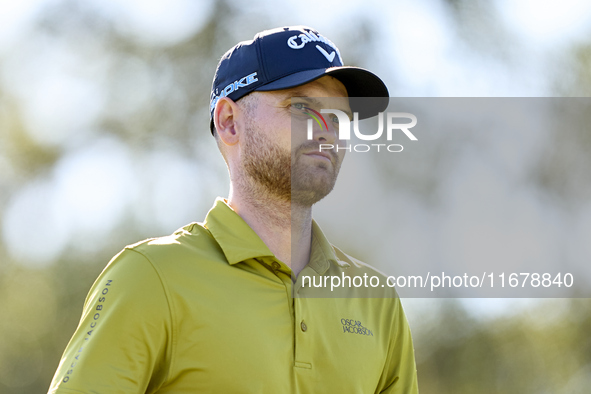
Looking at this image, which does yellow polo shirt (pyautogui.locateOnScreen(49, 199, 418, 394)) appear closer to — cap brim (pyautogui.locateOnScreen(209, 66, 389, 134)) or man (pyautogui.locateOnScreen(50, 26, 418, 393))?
man (pyautogui.locateOnScreen(50, 26, 418, 393))

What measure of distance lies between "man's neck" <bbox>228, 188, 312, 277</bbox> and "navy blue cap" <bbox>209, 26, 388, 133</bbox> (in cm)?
33

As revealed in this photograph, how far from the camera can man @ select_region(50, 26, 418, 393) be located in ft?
5.40

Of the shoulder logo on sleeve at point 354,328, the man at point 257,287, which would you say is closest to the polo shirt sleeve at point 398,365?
the man at point 257,287

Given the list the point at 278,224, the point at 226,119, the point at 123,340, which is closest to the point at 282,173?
the point at 278,224

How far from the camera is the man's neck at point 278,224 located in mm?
2029

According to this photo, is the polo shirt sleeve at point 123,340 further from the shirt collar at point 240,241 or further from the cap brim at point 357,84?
the cap brim at point 357,84

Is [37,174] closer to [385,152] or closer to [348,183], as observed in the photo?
[385,152]

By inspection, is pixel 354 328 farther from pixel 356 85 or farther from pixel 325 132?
pixel 356 85

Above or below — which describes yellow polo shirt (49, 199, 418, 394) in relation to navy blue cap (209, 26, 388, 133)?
below

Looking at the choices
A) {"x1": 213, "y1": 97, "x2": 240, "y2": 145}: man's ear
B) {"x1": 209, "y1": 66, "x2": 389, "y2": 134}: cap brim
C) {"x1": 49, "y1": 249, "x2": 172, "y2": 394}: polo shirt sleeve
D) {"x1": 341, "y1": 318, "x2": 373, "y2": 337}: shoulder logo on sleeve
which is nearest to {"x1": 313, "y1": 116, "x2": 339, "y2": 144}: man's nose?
{"x1": 209, "y1": 66, "x2": 389, "y2": 134}: cap brim

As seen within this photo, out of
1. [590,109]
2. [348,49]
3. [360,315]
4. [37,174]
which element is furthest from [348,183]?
[37,174]

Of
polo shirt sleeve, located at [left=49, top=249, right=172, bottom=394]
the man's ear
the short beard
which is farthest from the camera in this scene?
the man's ear

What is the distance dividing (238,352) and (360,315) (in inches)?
17.8

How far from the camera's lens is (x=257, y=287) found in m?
1.82
